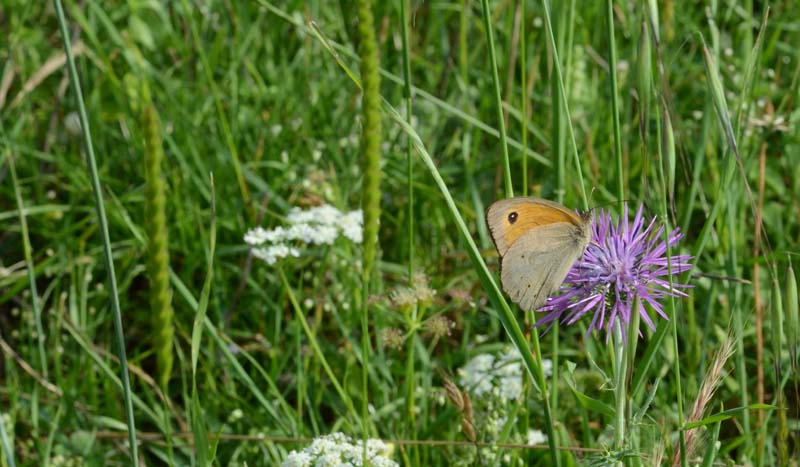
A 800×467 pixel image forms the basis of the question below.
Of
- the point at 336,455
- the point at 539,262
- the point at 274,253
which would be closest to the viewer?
the point at 539,262

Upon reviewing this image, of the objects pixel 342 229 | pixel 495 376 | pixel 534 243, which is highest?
pixel 534 243

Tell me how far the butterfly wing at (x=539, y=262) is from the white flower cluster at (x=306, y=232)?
0.66 meters

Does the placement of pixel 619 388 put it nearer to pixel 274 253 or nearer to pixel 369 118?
pixel 369 118

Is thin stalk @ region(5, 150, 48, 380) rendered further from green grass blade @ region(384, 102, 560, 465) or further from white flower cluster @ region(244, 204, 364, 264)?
green grass blade @ region(384, 102, 560, 465)

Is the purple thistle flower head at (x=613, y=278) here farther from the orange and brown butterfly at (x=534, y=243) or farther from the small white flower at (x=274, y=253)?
the small white flower at (x=274, y=253)

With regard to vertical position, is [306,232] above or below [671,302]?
below

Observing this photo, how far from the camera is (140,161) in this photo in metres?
2.88

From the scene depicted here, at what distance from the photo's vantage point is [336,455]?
62.1 inches

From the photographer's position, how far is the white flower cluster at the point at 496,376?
2000 mm

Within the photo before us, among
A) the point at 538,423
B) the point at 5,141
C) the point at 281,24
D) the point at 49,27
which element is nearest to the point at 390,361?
the point at 538,423

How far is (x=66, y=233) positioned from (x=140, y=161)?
32 centimetres

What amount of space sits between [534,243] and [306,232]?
0.78 meters

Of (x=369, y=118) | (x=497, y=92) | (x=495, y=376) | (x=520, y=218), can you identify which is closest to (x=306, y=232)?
(x=495, y=376)

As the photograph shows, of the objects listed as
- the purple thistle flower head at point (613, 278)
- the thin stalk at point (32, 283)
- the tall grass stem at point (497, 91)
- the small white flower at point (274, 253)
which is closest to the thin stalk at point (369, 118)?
the tall grass stem at point (497, 91)
